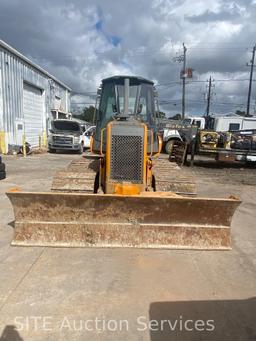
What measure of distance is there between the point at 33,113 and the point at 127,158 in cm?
2266

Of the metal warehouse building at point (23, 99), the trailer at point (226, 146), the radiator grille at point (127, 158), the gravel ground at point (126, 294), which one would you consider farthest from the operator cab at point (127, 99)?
the metal warehouse building at point (23, 99)

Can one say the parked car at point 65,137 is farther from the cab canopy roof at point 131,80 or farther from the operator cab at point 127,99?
the cab canopy roof at point 131,80

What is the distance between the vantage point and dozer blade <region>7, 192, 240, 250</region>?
515 centimetres

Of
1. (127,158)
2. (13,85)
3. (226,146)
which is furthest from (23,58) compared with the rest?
(127,158)

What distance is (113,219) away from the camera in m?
5.20

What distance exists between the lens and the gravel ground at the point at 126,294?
332cm

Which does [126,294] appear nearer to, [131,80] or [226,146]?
[131,80]

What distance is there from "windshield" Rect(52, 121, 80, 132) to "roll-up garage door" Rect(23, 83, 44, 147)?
81.8 inches

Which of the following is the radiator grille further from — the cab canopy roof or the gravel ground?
the cab canopy roof

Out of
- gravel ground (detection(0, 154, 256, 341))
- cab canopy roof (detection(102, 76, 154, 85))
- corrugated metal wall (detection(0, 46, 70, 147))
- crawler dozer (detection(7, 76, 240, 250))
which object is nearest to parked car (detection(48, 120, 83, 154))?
corrugated metal wall (detection(0, 46, 70, 147))

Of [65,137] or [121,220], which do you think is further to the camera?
[65,137]

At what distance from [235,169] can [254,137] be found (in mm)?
1760

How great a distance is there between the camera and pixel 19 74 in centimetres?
2338

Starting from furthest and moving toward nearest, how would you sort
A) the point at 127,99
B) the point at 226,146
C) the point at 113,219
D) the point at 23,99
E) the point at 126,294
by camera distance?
the point at 23,99 < the point at 226,146 < the point at 127,99 < the point at 113,219 < the point at 126,294
